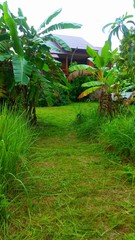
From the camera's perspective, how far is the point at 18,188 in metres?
2.25

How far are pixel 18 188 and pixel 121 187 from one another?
3.75ft

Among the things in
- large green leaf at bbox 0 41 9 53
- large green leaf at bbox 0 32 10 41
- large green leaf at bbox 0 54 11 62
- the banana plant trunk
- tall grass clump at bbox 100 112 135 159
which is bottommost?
tall grass clump at bbox 100 112 135 159

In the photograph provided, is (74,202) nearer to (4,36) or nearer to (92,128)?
(92,128)

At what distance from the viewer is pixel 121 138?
362cm

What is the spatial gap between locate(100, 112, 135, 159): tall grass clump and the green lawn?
20 centimetres

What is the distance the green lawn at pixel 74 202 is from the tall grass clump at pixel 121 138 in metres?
0.20

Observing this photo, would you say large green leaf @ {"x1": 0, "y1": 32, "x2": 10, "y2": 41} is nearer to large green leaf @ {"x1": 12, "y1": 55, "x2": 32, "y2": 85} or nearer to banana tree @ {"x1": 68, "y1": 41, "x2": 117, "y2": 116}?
large green leaf @ {"x1": 12, "y1": 55, "x2": 32, "y2": 85}

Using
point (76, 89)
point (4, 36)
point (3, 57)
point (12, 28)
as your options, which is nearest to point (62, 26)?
point (4, 36)

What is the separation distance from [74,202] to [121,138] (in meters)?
1.74

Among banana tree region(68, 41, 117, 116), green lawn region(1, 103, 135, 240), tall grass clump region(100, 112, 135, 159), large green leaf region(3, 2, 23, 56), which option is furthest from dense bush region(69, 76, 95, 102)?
green lawn region(1, 103, 135, 240)

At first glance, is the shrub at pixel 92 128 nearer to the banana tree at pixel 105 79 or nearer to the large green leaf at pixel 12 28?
the banana tree at pixel 105 79

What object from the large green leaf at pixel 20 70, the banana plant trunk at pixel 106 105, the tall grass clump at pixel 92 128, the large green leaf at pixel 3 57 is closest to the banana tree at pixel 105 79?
A: the banana plant trunk at pixel 106 105

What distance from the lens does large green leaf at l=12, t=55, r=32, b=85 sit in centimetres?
418

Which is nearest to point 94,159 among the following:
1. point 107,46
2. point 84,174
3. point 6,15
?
point 84,174
